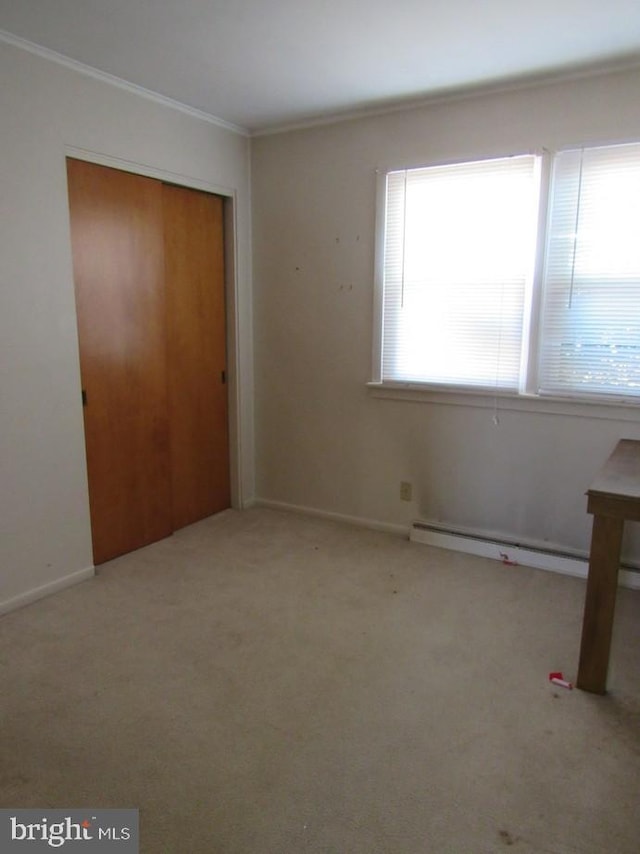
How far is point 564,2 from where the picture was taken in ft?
7.14

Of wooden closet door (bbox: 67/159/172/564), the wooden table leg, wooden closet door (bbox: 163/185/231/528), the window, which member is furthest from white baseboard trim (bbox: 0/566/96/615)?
the wooden table leg

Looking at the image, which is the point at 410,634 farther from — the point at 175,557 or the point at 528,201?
the point at 528,201

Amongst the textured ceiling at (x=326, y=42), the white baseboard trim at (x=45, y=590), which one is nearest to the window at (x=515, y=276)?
the textured ceiling at (x=326, y=42)

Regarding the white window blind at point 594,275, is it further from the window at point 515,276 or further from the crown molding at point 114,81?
the crown molding at point 114,81

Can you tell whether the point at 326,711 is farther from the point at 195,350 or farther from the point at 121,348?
the point at 195,350

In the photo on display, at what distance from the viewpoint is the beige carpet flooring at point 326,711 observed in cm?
164

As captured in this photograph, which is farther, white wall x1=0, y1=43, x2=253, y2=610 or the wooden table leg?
white wall x1=0, y1=43, x2=253, y2=610

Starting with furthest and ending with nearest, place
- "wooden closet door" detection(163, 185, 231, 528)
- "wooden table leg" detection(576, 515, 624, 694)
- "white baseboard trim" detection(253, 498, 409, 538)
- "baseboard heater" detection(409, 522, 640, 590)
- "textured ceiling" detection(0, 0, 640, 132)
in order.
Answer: "white baseboard trim" detection(253, 498, 409, 538) → "wooden closet door" detection(163, 185, 231, 528) → "baseboard heater" detection(409, 522, 640, 590) → "textured ceiling" detection(0, 0, 640, 132) → "wooden table leg" detection(576, 515, 624, 694)

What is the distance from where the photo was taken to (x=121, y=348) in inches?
126

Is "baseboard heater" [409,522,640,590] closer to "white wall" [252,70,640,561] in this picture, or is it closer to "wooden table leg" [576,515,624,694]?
"white wall" [252,70,640,561]

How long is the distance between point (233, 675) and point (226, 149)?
3106 millimetres

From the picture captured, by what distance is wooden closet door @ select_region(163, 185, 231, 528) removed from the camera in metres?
3.53

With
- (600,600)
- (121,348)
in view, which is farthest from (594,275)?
(121,348)

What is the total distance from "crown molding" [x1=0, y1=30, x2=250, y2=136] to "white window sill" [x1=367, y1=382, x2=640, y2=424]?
187cm
